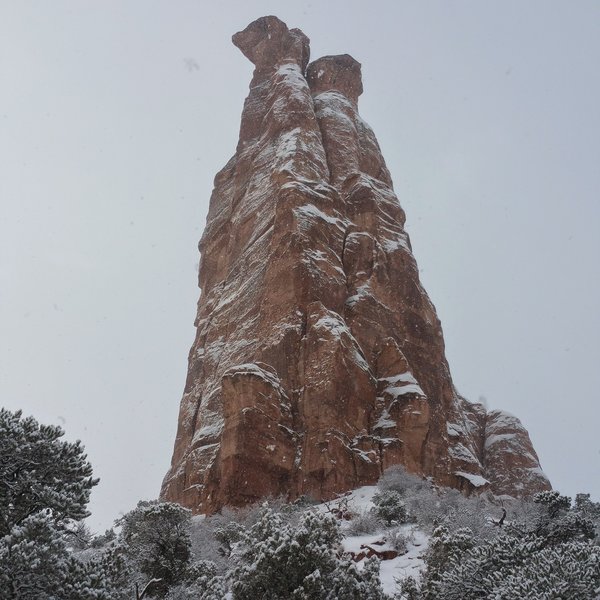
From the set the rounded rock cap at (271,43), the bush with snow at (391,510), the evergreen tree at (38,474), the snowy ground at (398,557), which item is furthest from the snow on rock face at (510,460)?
the rounded rock cap at (271,43)

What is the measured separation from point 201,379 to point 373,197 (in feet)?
60.5

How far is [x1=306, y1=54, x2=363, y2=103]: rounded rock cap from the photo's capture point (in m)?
66.9

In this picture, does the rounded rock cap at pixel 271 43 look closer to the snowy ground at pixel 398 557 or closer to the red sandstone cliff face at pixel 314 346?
the red sandstone cliff face at pixel 314 346

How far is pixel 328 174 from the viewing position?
51.2 meters

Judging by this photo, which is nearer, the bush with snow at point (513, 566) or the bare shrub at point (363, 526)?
the bush with snow at point (513, 566)

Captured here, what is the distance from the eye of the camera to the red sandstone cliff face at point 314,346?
3291 centimetres

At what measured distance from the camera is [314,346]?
3650cm

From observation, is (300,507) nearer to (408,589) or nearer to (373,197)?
(408,589)

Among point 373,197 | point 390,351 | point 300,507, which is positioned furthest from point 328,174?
point 300,507

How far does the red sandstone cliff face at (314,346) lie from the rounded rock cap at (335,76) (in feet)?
23.0

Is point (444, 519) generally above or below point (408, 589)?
above

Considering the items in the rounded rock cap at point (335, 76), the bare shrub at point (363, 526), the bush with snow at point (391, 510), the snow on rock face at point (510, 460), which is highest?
the rounded rock cap at point (335, 76)

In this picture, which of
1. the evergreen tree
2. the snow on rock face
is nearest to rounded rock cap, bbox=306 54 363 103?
the snow on rock face

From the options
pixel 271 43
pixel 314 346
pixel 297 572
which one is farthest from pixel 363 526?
pixel 271 43
